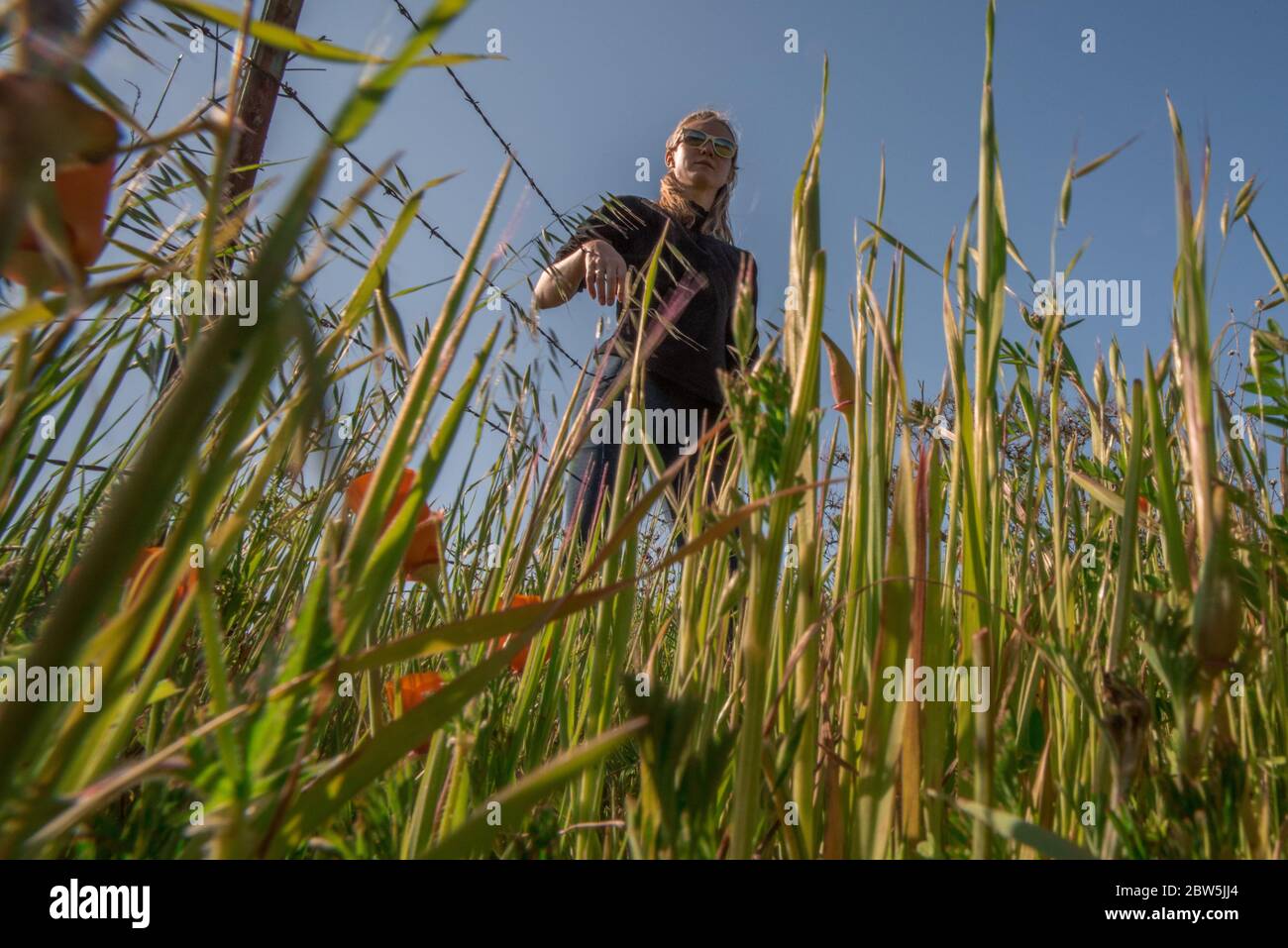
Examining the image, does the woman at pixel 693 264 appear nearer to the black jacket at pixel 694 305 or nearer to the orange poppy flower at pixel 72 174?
the black jacket at pixel 694 305

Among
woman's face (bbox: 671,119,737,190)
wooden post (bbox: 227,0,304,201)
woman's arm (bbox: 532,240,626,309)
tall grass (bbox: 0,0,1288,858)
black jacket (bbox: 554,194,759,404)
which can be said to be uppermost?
woman's face (bbox: 671,119,737,190)

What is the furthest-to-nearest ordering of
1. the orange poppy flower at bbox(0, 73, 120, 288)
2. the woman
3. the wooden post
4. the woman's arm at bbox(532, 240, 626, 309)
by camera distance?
1. the woman
2. the wooden post
3. the woman's arm at bbox(532, 240, 626, 309)
4. the orange poppy flower at bbox(0, 73, 120, 288)

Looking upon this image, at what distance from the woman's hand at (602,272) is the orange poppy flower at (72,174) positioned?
0.96m

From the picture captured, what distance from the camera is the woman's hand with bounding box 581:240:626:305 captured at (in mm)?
1193

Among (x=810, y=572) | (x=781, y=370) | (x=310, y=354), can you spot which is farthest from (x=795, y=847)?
(x=310, y=354)

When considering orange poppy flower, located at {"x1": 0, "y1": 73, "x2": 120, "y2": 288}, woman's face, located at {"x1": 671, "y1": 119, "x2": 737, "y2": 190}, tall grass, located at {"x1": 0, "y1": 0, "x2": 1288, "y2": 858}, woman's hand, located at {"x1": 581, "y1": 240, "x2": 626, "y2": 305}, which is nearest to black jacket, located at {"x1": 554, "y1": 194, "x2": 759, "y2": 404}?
Answer: woman's face, located at {"x1": 671, "y1": 119, "x2": 737, "y2": 190}

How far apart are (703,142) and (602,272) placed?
4.98 ft

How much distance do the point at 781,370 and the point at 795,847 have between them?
0.23 m

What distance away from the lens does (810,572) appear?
403mm

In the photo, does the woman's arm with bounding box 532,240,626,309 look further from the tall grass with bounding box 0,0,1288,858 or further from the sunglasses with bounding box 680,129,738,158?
the sunglasses with bounding box 680,129,738,158

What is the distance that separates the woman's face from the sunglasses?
0.01 m

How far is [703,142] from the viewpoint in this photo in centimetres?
254

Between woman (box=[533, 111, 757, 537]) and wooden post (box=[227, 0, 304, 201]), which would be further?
woman (box=[533, 111, 757, 537])
